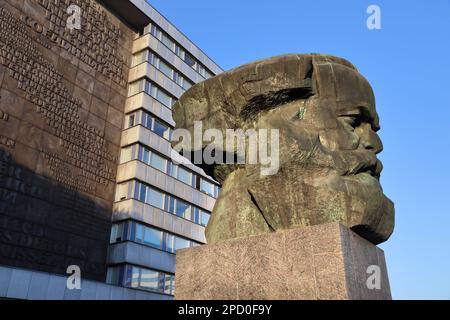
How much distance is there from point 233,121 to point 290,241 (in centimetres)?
216

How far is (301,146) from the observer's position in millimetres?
5195

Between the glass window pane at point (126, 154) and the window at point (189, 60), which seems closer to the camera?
the glass window pane at point (126, 154)

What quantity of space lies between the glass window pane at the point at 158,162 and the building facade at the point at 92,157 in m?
0.10

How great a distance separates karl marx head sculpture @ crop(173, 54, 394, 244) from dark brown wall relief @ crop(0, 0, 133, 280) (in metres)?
17.8

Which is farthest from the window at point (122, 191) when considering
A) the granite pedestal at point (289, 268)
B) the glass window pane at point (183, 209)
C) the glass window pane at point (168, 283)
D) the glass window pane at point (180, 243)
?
the granite pedestal at point (289, 268)

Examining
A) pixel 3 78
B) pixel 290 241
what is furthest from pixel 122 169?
pixel 290 241

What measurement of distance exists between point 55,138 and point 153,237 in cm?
908

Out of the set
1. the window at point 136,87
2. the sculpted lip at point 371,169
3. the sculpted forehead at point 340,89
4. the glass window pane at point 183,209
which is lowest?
the sculpted lip at point 371,169

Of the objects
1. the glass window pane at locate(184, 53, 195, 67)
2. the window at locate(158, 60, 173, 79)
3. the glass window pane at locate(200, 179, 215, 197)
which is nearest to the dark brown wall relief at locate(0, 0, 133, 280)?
the window at locate(158, 60, 173, 79)

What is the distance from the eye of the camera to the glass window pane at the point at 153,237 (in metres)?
27.0

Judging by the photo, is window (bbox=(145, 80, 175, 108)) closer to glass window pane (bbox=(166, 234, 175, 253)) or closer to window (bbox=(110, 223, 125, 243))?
window (bbox=(110, 223, 125, 243))

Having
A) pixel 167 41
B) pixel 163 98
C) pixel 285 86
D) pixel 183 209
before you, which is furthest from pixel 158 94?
pixel 285 86

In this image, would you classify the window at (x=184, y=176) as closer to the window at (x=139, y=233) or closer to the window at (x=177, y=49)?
the window at (x=139, y=233)

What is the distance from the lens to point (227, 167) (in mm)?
6109
